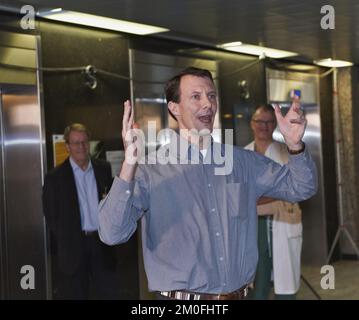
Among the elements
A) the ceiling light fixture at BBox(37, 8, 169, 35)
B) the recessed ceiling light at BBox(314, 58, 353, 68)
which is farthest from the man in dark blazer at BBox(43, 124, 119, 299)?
the recessed ceiling light at BBox(314, 58, 353, 68)

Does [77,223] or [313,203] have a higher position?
[77,223]

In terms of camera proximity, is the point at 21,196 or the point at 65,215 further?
the point at 21,196

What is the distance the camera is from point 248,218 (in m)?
2.74

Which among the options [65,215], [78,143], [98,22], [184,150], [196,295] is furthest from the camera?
[98,22]

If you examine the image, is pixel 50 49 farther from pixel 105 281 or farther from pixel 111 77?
pixel 105 281

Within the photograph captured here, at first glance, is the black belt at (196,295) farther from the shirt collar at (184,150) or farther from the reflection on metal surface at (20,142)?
the reflection on metal surface at (20,142)

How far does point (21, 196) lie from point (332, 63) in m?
4.70

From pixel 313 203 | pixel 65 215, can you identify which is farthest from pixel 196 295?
pixel 313 203

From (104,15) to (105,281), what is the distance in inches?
77.1

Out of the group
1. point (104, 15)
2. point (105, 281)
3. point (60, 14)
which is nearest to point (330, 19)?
point (104, 15)

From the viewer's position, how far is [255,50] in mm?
7469

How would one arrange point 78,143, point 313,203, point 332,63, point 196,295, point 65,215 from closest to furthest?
point 196,295 < point 65,215 < point 78,143 < point 332,63 < point 313,203

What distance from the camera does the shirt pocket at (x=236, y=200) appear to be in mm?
2686

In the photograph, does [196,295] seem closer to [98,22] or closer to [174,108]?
[174,108]
